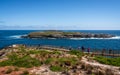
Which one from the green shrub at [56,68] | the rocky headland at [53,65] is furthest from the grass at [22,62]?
the green shrub at [56,68]

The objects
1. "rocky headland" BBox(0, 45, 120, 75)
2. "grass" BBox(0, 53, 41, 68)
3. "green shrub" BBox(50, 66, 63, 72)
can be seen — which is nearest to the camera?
"rocky headland" BBox(0, 45, 120, 75)

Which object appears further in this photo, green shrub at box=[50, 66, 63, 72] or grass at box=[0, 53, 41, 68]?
grass at box=[0, 53, 41, 68]

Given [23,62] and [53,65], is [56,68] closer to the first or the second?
[53,65]

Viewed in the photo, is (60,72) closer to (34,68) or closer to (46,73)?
(46,73)

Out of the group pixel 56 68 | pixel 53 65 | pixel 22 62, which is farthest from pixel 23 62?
pixel 56 68

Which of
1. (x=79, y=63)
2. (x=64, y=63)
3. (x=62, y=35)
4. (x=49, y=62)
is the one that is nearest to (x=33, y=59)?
(x=49, y=62)

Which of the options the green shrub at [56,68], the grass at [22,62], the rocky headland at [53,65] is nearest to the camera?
the rocky headland at [53,65]

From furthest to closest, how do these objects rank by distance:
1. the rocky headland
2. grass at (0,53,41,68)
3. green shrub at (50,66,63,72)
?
grass at (0,53,41,68) < green shrub at (50,66,63,72) < the rocky headland

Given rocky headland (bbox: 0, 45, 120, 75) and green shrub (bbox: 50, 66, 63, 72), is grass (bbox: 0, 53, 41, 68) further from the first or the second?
green shrub (bbox: 50, 66, 63, 72)

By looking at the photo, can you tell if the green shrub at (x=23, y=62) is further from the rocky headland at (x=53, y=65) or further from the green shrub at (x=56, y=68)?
the green shrub at (x=56, y=68)

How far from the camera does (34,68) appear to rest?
34375mm

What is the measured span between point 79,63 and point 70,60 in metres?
2.18

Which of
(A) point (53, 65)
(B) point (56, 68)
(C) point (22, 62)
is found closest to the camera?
(B) point (56, 68)

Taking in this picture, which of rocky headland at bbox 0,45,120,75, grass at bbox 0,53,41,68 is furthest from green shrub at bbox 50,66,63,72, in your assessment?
grass at bbox 0,53,41,68
